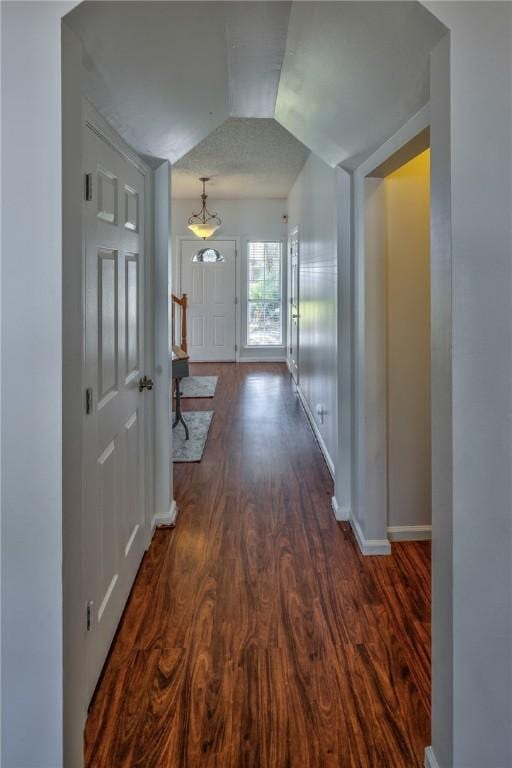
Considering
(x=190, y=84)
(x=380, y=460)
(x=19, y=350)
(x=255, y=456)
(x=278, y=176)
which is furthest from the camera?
(x=278, y=176)

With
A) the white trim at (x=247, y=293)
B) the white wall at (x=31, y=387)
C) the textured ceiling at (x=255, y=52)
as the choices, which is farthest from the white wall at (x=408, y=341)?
the white trim at (x=247, y=293)

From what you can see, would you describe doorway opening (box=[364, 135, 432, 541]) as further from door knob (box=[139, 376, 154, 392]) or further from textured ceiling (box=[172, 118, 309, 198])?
textured ceiling (box=[172, 118, 309, 198])

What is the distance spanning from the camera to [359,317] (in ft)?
8.20

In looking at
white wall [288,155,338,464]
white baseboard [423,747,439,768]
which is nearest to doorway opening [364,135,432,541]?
white wall [288,155,338,464]

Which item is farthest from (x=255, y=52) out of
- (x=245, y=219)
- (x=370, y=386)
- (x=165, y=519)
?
(x=245, y=219)

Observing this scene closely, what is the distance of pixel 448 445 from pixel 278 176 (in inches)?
239

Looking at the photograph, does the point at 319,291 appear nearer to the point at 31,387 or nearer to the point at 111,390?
the point at 111,390

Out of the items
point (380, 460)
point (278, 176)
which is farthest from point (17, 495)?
point (278, 176)

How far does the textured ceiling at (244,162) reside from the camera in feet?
15.2

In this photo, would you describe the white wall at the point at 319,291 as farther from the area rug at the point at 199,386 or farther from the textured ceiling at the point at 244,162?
the area rug at the point at 199,386

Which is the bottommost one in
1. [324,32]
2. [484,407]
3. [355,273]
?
[484,407]

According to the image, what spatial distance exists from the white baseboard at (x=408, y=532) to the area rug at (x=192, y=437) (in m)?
1.74

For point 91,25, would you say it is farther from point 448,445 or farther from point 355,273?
point 355,273

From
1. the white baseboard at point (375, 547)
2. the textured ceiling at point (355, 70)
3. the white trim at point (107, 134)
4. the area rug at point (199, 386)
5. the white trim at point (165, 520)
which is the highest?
the textured ceiling at point (355, 70)
